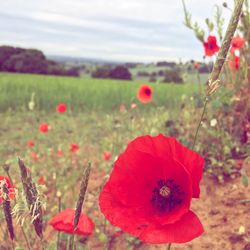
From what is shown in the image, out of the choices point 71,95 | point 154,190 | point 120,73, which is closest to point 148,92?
point 154,190

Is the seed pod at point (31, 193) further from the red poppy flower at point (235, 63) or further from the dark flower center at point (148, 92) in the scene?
the dark flower center at point (148, 92)

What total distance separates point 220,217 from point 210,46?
1.19m

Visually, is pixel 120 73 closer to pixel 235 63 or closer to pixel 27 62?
pixel 27 62

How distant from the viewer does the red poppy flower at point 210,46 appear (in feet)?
10.8

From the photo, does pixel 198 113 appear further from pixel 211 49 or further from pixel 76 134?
pixel 76 134

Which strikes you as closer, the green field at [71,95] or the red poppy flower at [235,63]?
the red poppy flower at [235,63]

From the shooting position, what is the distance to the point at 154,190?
1.32 m

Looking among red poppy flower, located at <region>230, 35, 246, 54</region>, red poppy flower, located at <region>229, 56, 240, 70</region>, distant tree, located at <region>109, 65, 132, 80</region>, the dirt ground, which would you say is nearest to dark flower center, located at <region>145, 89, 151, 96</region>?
red poppy flower, located at <region>229, 56, 240, 70</region>

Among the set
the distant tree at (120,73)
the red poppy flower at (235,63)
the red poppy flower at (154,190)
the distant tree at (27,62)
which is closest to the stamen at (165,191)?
the red poppy flower at (154,190)

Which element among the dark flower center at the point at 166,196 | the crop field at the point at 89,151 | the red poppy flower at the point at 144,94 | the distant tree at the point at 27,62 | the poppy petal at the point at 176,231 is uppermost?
the distant tree at the point at 27,62

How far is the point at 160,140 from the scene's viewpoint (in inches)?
48.3

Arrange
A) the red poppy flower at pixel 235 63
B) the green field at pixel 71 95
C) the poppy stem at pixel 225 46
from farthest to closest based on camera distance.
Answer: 1. the green field at pixel 71 95
2. the red poppy flower at pixel 235 63
3. the poppy stem at pixel 225 46

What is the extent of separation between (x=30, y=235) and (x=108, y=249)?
0.47m

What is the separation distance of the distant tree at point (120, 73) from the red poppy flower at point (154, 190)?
14.8 metres
